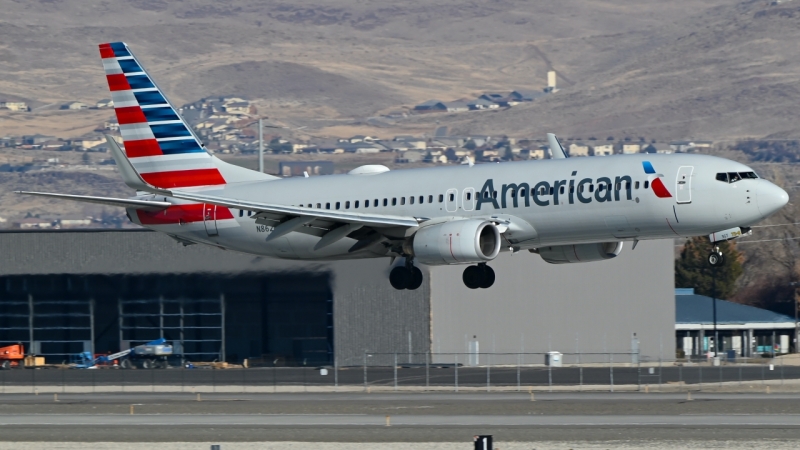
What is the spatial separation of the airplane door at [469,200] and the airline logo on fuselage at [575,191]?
81 cm

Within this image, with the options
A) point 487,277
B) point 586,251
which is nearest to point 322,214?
point 487,277

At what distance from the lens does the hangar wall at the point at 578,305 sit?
302ft

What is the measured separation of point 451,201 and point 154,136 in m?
14.5

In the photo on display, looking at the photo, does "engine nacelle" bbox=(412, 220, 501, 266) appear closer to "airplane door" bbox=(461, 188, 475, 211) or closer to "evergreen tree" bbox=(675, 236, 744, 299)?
"airplane door" bbox=(461, 188, 475, 211)

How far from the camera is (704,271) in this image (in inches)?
6156

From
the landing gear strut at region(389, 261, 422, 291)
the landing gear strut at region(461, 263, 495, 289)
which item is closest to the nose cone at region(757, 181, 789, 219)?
the landing gear strut at region(461, 263, 495, 289)

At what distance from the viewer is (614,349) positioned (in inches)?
3666

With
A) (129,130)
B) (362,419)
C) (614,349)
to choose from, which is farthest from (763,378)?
(129,130)

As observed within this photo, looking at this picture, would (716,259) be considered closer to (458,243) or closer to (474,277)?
(458,243)

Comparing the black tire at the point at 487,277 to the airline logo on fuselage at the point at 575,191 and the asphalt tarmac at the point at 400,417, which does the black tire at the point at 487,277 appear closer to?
the airline logo on fuselage at the point at 575,191

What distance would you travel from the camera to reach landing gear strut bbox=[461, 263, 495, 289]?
56.4 metres

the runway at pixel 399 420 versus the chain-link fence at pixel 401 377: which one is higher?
the chain-link fence at pixel 401 377

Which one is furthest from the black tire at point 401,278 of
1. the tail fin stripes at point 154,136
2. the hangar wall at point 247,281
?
the hangar wall at point 247,281

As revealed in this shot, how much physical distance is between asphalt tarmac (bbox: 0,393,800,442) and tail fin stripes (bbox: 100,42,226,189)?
930cm
